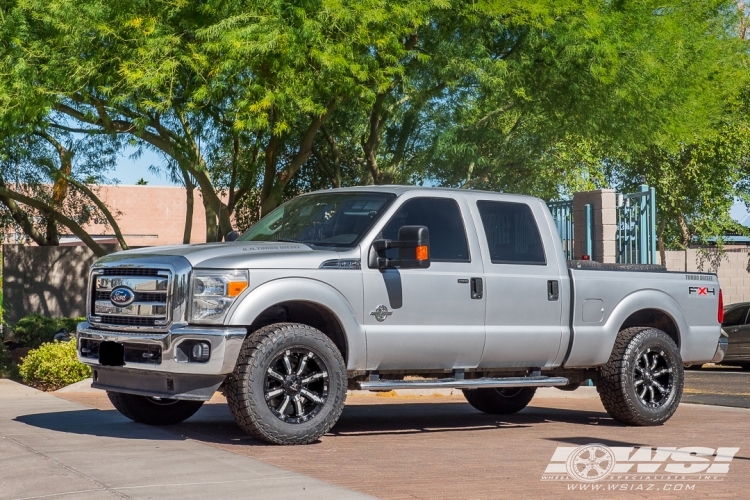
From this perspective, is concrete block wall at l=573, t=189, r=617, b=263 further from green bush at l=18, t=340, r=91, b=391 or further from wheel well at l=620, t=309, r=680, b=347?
green bush at l=18, t=340, r=91, b=391

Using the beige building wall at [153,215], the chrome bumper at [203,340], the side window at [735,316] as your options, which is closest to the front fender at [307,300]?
the chrome bumper at [203,340]

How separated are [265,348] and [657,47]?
1125 cm

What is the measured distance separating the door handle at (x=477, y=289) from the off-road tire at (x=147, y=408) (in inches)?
105

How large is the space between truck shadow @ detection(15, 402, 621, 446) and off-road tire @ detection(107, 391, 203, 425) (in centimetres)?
10

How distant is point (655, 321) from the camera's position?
11484 millimetres

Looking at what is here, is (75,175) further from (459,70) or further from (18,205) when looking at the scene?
(459,70)

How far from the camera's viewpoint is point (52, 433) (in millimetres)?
9180

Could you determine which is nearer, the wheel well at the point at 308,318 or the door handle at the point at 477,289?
the wheel well at the point at 308,318

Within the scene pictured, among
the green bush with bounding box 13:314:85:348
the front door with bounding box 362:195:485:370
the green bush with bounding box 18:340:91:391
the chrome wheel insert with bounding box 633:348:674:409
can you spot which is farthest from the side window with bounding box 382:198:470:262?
the green bush with bounding box 13:314:85:348

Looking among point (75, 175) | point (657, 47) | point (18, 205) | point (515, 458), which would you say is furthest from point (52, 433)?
point (18, 205)

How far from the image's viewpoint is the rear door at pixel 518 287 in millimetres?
9891

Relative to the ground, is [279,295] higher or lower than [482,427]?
higher

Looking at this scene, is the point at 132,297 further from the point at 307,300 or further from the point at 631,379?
the point at 631,379

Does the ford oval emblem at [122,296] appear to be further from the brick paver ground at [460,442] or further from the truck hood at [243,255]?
the brick paver ground at [460,442]
